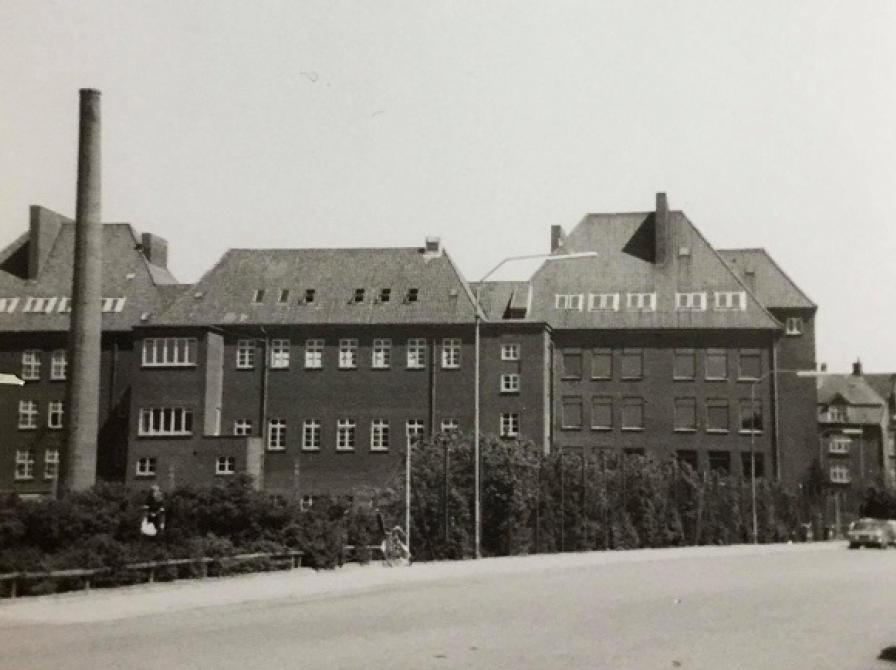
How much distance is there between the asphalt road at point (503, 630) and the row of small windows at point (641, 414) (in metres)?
44.0

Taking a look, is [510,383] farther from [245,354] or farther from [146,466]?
[146,466]

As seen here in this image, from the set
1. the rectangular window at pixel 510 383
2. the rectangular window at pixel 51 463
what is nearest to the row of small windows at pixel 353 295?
the rectangular window at pixel 510 383

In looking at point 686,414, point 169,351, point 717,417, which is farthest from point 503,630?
point 717,417

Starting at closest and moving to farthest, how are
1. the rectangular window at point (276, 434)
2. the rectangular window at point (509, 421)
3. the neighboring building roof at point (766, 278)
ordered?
the rectangular window at point (509, 421), the rectangular window at point (276, 434), the neighboring building roof at point (766, 278)

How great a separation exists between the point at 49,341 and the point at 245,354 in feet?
36.9

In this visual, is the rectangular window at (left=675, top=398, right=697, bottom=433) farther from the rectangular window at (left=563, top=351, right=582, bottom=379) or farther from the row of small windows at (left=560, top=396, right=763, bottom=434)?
the rectangular window at (left=563, top=351, right=582, bottom=379)

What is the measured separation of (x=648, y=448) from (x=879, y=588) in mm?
44343

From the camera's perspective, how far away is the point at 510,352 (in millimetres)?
64062

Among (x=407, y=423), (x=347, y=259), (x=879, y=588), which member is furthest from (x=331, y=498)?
(x=347, y=259)

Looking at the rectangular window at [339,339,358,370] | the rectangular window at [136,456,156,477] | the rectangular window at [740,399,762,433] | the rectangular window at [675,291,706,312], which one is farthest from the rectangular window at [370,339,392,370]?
the rectangular window at [740,399,762,433]

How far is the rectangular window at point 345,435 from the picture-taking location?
210 feet

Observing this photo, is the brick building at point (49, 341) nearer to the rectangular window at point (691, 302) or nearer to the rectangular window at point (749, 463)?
the rectangular window at point (691, 302)

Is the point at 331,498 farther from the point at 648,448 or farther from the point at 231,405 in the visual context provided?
the point at 648,448

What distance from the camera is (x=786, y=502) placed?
5959 cm
